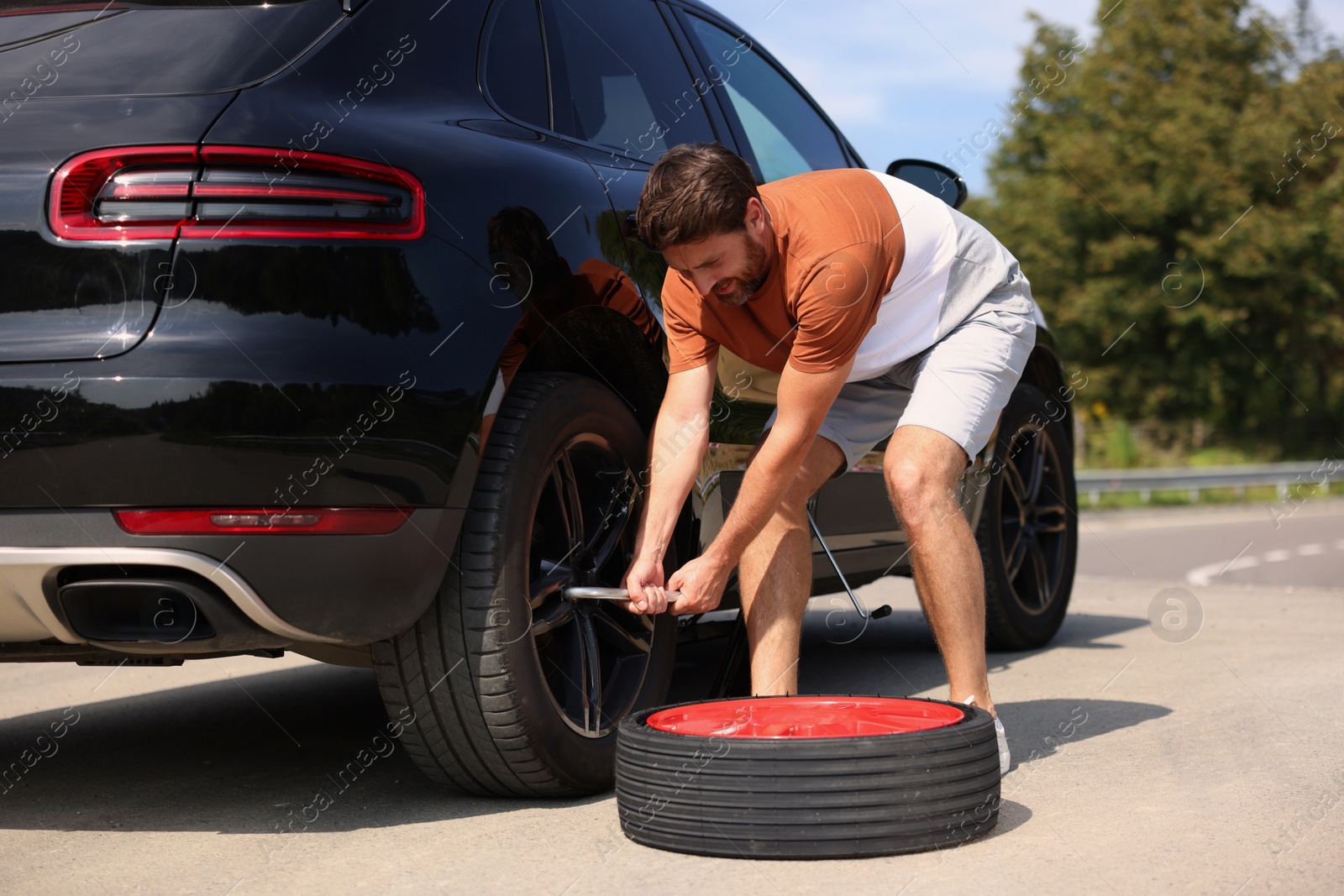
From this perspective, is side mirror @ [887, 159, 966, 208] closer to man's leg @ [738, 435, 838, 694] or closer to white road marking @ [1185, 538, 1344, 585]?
man's leg @ [738, 435, 838, 694]

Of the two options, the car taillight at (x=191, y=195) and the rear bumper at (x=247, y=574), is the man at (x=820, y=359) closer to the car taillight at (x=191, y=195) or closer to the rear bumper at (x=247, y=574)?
the rear bumper at (x=247, y=574)

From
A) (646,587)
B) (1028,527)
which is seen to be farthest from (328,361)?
(1028,527)

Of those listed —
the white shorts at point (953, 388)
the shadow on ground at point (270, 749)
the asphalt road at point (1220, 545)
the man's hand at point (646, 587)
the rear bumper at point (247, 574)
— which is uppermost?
the white shorts at point (953, 388)

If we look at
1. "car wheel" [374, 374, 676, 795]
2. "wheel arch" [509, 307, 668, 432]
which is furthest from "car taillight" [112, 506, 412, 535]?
"wheel arch" [509, 307, 668, 432]

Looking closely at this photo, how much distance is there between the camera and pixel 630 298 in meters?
3.20

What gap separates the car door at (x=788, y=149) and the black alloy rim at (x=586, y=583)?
1.80ft

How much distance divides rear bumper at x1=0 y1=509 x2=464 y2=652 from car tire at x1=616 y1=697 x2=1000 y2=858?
0.55 metres

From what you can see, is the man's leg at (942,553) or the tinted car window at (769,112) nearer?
the man's leg at (942,553)

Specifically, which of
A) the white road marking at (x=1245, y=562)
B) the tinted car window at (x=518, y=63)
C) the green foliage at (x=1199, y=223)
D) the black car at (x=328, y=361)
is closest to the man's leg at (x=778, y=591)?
the black car at (x=328, y=361)

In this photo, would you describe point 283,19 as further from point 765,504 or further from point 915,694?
point 915,694

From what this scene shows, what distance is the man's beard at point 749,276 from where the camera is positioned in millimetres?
2939

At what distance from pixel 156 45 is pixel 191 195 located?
415mm

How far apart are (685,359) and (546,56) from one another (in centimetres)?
83

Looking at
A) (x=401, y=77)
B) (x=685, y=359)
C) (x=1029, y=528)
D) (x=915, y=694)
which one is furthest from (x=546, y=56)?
(x=1029, y=528)
